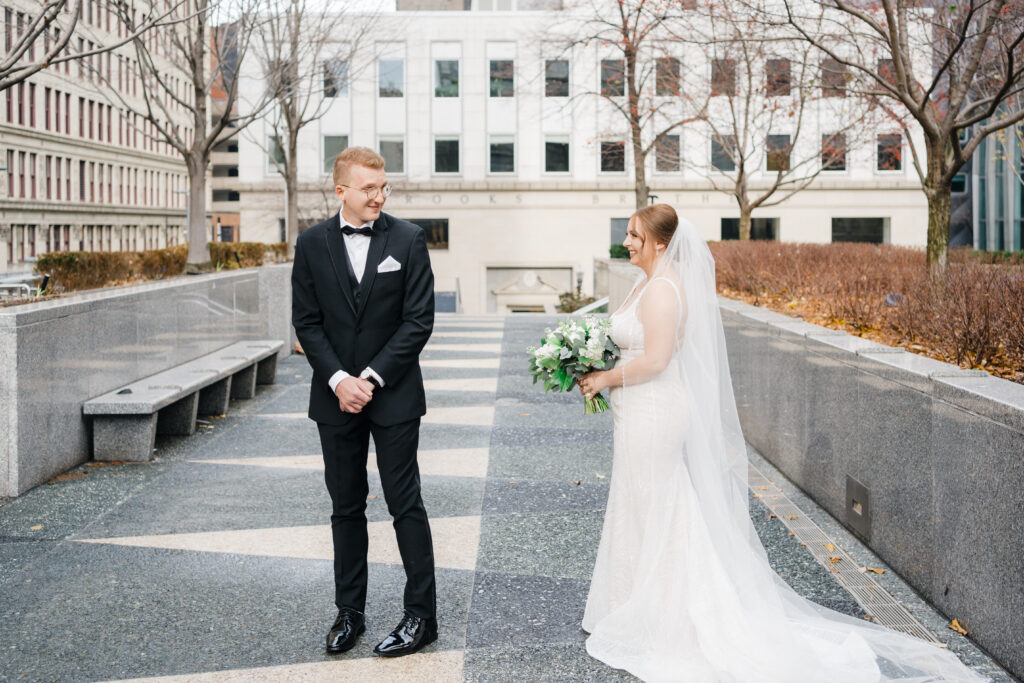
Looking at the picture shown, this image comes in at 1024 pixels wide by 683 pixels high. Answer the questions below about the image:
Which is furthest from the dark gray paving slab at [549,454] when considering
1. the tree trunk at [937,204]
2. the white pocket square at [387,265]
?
the white pocket square at [387,265]

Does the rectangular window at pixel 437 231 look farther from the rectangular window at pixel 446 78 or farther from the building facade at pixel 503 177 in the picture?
the rectangular window at pixel 446 78

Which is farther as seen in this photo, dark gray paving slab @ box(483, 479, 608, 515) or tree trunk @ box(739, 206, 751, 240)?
tree trunk @ box(739, 206, 751, 240)

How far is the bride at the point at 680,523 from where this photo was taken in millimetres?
4574

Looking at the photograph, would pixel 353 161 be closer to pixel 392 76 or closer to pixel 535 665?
pixel 535 665

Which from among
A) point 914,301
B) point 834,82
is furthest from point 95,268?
point 834,82

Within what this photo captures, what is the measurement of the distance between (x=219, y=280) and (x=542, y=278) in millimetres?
42354

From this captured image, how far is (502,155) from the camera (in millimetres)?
53938

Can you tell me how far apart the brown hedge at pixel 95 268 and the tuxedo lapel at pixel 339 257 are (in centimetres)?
787

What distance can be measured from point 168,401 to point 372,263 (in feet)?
16.4

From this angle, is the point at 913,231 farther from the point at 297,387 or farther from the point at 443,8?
the point at 297,387

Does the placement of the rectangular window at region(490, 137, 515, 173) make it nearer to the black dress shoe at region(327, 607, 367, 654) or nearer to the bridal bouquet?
the bridal bouquet

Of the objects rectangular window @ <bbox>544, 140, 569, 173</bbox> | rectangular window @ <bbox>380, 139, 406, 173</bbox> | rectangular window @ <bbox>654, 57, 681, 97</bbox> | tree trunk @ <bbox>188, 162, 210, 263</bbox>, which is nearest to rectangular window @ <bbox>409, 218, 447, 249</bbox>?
rectangular window @ <bbox>380, 139, 406, 173</bbox>

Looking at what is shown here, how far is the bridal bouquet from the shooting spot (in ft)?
16.1

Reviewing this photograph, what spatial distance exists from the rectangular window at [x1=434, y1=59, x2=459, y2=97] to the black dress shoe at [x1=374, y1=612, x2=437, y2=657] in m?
50.8
